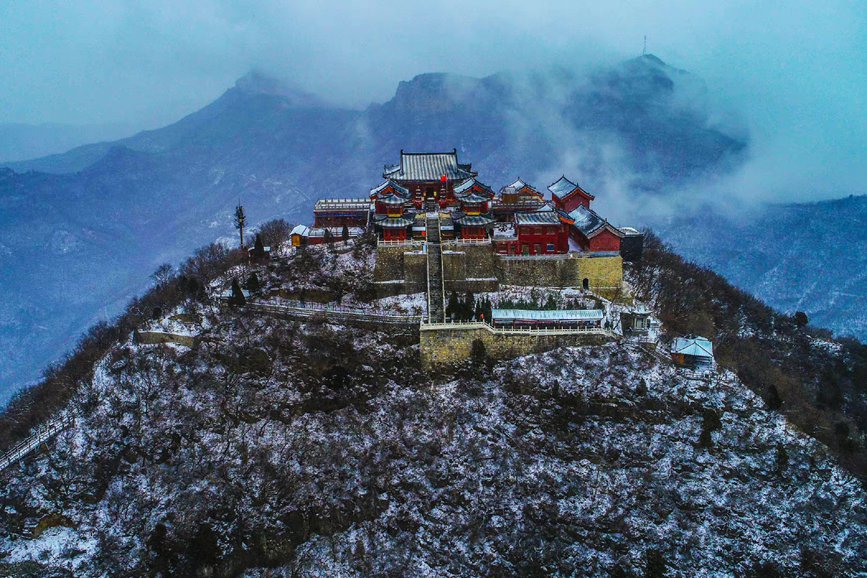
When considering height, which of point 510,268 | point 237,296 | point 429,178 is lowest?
point 237,296

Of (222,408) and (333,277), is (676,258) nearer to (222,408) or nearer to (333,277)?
(333,277)

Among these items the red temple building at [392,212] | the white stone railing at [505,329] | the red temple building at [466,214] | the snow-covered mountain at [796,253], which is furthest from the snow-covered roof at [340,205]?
the snow-covered mountain at [796,253]

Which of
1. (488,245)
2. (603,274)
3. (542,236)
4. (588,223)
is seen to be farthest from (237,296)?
(588,223)

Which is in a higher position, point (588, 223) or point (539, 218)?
point (539, 218)

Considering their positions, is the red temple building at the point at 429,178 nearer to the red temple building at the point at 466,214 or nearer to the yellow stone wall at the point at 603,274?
the red temple building at the point at 466,214

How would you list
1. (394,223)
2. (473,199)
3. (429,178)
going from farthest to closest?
(429,178)
(473,199)
(394,223)

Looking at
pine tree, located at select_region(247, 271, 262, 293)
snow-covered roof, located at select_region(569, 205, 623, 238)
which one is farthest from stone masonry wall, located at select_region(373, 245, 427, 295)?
snow-covered roof, located at select_region(569, 205, 623, 238)

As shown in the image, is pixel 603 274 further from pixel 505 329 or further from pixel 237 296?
pixel 237 296
